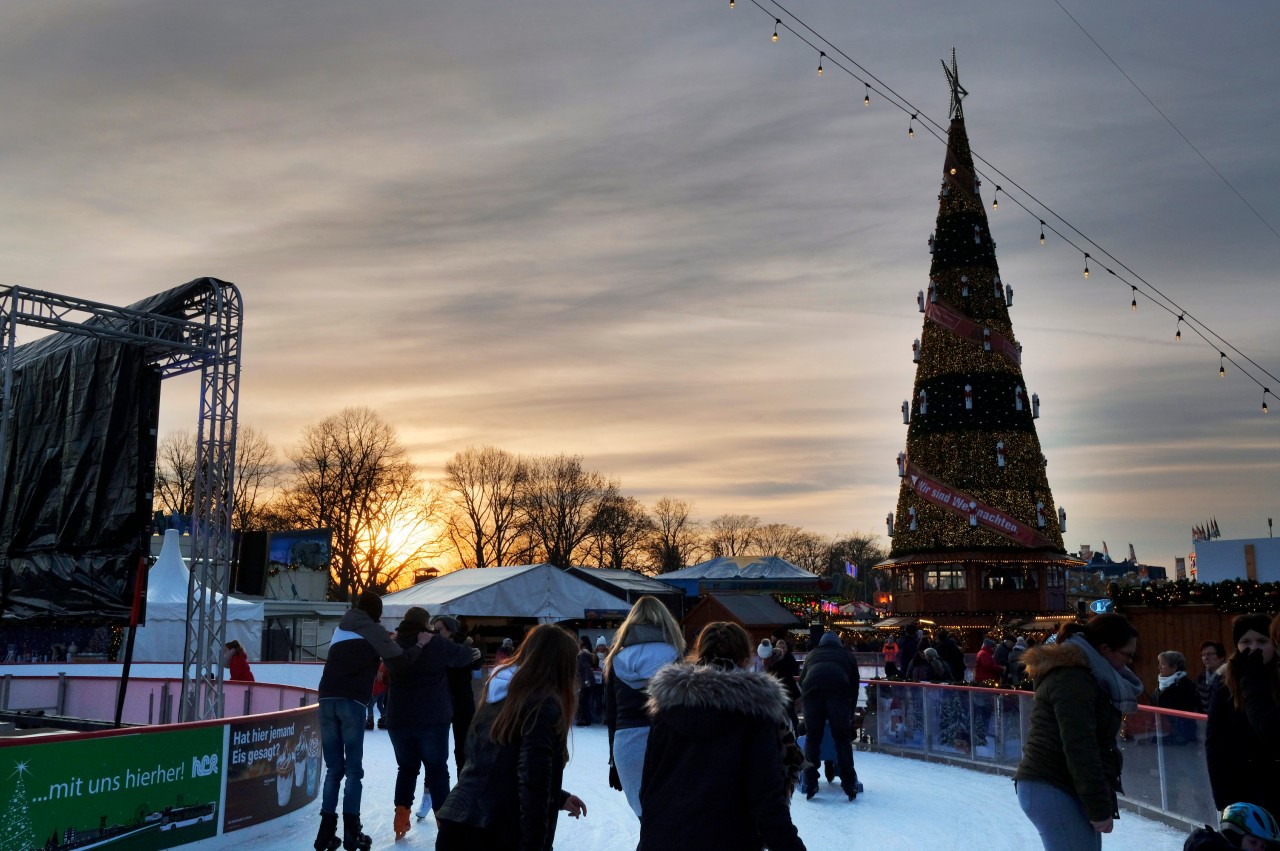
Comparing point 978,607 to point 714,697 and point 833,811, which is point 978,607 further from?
point 714,697

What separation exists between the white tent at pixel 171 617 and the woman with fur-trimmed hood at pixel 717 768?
22267 millimetres

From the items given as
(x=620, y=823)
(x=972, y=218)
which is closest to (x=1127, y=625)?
(x=620, y=823)

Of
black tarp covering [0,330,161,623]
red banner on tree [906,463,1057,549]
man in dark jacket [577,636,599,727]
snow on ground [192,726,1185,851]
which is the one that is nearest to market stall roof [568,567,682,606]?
red banner on tree [906,463,1057,549]

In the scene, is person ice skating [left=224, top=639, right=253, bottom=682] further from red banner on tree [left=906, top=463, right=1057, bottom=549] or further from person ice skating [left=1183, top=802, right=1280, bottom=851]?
red banner on tree [left=906, top=463, right=1057, bottom=549]

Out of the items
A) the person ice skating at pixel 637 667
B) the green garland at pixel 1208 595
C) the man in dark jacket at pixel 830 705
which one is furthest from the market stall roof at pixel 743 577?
the person ice skating at pixel 637 667

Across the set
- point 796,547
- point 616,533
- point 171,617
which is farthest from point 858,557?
point 171,617

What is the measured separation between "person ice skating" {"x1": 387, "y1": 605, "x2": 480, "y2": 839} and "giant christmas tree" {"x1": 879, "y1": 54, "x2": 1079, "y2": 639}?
73.9ft

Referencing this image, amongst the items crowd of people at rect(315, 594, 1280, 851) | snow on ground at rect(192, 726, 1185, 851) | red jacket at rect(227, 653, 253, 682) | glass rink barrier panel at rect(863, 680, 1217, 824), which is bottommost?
snow on ground at rect(192, 726, 1185, 851)

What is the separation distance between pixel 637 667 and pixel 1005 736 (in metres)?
8.44

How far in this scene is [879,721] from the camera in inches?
607

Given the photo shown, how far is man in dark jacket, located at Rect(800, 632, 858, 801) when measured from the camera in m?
10.9

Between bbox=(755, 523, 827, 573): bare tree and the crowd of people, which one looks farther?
bbox=(755, 523, 827, 573): bare tree

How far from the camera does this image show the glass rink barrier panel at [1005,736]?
29.1ft

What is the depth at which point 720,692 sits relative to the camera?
11.3 feet
